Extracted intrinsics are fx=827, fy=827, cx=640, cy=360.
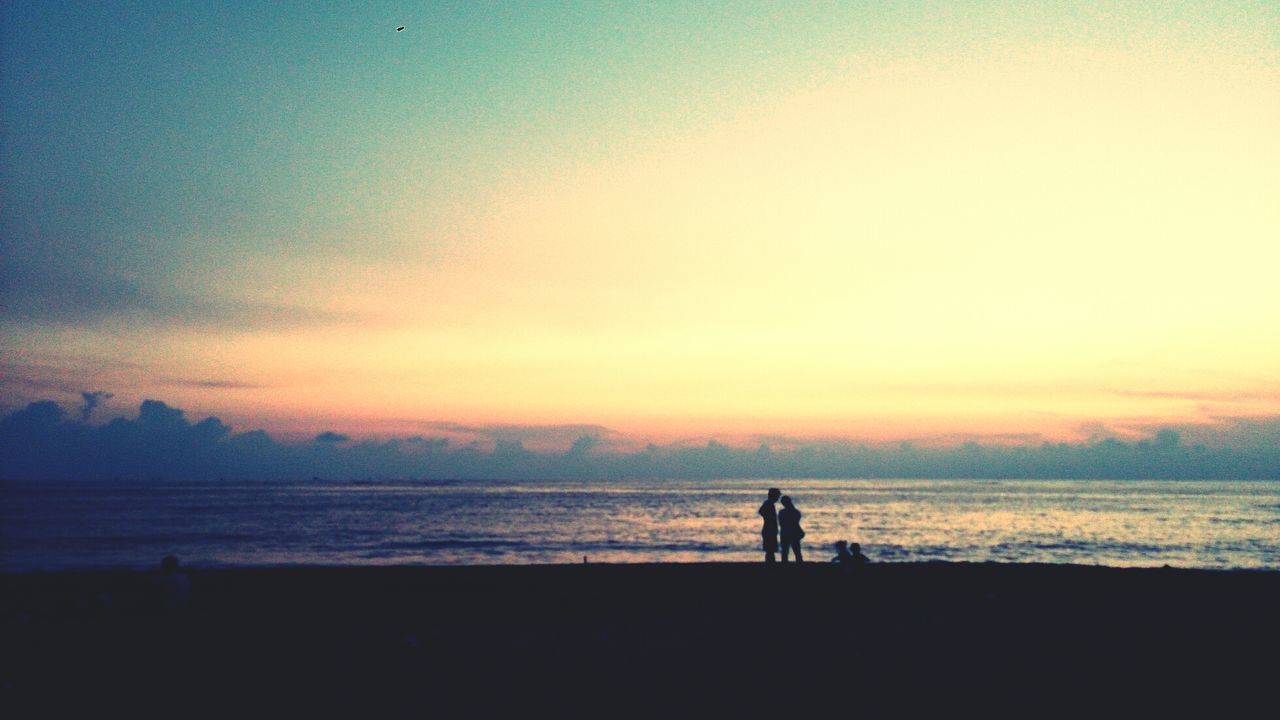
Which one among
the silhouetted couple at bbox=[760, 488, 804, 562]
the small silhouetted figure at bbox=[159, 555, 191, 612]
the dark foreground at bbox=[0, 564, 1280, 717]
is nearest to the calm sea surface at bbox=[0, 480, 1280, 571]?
the silhouetted couple at bbox=[760, 488, 804, 562]

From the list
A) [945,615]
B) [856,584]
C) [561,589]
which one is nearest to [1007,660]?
[945,615]

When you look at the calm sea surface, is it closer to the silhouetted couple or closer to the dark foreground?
the silhouetted couple

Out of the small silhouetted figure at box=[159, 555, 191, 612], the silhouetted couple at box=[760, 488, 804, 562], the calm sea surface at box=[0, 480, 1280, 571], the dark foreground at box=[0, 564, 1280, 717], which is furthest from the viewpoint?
the calm sea surface at box=[0, 480, 1280, 571]

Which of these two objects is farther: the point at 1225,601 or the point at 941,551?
the point at 941,551

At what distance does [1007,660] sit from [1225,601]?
24.0 ft

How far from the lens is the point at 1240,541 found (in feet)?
157

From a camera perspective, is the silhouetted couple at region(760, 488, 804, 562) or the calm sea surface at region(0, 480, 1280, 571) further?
the calm sea surface at region(0, 480, 1280, 571)

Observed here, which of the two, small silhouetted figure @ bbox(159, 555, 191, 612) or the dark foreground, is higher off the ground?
small silhouetted figure @ bbox(159, 555, 191, 612)

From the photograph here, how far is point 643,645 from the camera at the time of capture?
11227mm

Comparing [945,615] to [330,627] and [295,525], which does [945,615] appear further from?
[295,525]

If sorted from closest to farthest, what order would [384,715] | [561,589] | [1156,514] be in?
[384,715] → [561,589] → [1156,514]

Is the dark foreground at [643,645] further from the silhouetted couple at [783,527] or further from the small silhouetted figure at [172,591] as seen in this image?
the silhouetted couple at [783,527]

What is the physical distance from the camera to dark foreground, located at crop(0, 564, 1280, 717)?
8.50 metres

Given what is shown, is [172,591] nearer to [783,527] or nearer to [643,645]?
[643,645]
